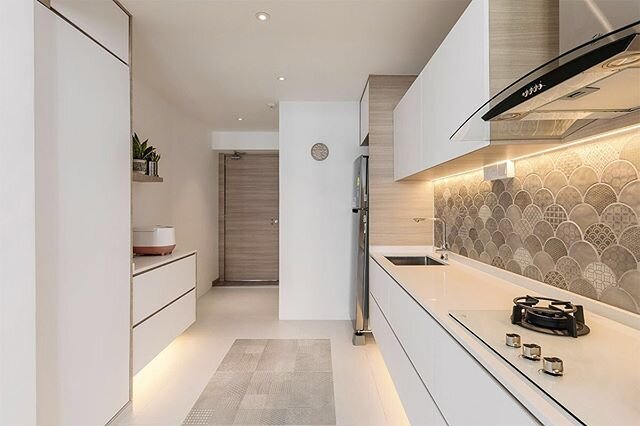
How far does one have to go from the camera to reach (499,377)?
907mm

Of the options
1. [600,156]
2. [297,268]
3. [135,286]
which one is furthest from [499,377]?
[297,268]

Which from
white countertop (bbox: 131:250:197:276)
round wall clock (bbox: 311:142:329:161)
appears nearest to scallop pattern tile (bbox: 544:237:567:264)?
white countertop (bbox: 131:250:197:276)

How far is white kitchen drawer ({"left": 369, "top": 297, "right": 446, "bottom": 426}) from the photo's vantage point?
1.51 metres

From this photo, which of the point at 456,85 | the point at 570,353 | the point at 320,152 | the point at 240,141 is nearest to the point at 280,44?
the point at 456,85

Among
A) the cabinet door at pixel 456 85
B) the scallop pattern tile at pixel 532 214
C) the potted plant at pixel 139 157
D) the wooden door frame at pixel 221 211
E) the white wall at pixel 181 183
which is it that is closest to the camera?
the cabinet door at pixel 456 85

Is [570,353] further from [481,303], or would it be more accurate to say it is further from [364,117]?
[364,117]

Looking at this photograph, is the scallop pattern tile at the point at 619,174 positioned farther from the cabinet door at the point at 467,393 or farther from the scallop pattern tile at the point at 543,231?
the cabinet door at the point at 467,393

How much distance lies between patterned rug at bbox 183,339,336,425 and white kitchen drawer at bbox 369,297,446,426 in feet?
1.57

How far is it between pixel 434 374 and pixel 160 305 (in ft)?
7.10

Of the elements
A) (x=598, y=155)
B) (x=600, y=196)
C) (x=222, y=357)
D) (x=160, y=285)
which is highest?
(x=598, y=155)

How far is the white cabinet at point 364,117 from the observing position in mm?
3421

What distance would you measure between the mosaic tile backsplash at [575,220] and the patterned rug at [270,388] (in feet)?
4.82

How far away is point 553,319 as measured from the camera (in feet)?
3.83

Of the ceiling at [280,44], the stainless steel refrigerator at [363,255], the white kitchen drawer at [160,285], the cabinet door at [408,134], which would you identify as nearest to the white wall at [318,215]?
the ceiling at [280,44]
